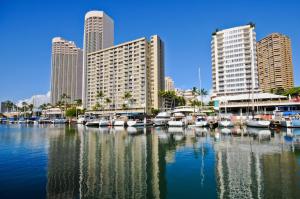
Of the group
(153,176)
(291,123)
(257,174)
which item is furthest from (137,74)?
(257,174)

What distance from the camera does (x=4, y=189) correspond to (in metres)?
18.5

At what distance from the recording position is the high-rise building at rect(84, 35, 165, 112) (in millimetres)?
178500

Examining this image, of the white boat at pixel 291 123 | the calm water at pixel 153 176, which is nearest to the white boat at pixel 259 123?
the white boat at pixel 291 123

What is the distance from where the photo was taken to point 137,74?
18288 cm

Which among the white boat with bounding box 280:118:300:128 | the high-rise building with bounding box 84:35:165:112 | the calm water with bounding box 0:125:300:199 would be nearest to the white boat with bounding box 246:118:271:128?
the white boat with bounding box 280:118:300:128

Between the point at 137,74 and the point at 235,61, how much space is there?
72009mm

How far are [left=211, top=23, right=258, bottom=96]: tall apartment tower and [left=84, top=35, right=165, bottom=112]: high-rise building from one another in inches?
1742

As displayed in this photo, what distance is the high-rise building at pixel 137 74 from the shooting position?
178 metres

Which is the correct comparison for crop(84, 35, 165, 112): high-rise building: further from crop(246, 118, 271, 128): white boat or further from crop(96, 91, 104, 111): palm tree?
crop(246, 118, 271, 128): white boat

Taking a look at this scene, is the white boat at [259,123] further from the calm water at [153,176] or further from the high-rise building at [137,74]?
the high-rise building at [137,74]

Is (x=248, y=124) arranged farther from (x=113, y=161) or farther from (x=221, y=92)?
(x=221, y=92)

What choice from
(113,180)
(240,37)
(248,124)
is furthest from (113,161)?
(240,37)

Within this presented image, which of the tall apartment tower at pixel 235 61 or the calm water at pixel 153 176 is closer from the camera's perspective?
the calm water at pixel 153 176

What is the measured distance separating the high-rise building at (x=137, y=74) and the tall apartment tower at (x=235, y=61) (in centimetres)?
4426
